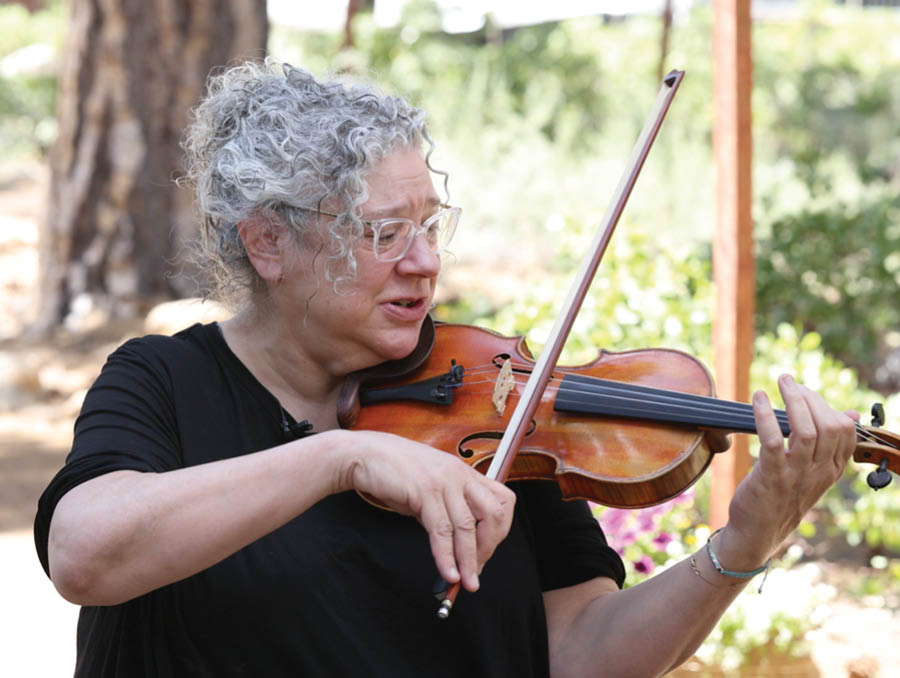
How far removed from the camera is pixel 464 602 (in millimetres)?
1522

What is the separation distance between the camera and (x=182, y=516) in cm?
124

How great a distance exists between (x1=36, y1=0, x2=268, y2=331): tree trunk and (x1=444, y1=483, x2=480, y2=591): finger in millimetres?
5487

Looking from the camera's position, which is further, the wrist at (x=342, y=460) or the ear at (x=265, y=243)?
the ear at (x=265, y=243)

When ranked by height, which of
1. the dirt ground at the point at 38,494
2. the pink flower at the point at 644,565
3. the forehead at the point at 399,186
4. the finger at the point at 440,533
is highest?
the forehead at the point at 399,186

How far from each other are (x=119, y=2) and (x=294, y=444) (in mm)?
5932

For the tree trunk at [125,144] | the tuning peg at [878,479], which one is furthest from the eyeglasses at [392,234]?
the tree trunk at [125,144]

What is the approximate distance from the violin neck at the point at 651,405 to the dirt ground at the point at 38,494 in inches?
52.7

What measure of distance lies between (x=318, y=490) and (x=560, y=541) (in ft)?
1.74

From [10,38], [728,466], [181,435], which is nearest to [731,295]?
[728,466]

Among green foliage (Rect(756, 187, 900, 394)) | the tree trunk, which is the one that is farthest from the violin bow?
the tree trunk

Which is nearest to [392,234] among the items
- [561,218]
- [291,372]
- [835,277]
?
[291,372]

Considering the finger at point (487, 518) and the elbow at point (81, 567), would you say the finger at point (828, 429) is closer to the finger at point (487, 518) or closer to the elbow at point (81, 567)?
the finger at point (487, 518)

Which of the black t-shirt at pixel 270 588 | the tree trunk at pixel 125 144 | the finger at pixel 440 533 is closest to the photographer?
the finger at pixel 440 533

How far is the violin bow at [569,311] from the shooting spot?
1459 mm
